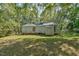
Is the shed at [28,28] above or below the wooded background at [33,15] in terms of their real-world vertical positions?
below

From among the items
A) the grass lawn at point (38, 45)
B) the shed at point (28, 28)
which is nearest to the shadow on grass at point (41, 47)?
the grass lawn at point (38, 45)

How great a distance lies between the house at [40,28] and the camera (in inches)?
79.5

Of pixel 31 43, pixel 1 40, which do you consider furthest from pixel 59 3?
pixel 1 40

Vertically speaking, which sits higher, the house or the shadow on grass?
the house

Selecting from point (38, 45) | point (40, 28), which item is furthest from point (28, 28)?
point (38, 45)

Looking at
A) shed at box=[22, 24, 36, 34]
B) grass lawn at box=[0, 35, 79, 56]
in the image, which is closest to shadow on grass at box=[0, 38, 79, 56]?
grass lawn at box=[0, 35, 79, 56]

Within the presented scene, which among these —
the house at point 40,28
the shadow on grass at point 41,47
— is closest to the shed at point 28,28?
the house at point 40,28

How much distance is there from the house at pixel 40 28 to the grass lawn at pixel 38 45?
6cm

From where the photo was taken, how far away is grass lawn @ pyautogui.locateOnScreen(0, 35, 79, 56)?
6.61 ft

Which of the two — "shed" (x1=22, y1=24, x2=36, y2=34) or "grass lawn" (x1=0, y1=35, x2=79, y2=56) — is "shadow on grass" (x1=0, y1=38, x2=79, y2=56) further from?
"shed" (x1=22, y1=24, x2=36, y2=34)

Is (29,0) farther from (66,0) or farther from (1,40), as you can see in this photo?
(1,40)

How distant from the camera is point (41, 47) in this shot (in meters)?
2.03

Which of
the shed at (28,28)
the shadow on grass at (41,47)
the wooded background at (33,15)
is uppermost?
the wooded background at (33,15)

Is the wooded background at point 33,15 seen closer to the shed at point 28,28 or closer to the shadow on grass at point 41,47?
the shed at point 28,28
